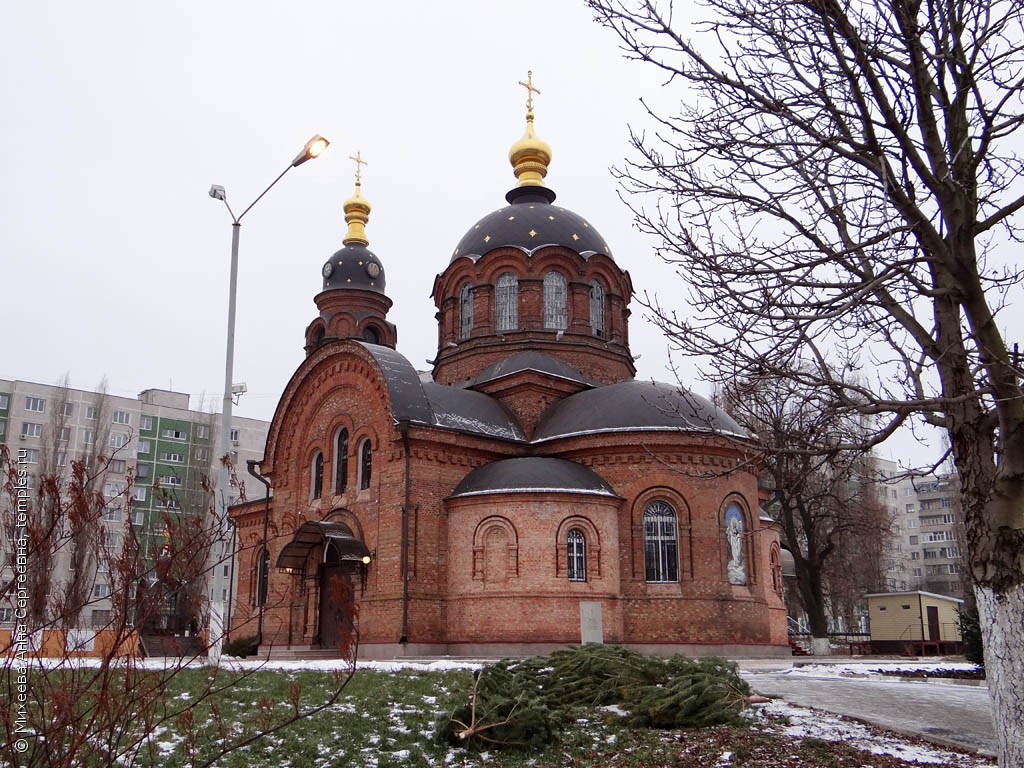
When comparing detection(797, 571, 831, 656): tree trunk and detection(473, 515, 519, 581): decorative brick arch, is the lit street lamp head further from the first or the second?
detection(797, 571, 831, 656): tree trunk

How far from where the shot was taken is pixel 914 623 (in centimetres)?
2603

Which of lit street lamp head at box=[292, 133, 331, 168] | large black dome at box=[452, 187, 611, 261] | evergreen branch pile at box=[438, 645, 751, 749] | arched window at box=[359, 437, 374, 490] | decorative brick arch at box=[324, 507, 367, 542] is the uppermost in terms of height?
large black dome at box=[452, 187, 611, 261]

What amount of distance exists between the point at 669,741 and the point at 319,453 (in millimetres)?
16016

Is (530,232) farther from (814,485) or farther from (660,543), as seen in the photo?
(814,485)

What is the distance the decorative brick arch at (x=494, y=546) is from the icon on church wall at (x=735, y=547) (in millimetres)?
4643

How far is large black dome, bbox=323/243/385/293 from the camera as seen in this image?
32406 millimetres

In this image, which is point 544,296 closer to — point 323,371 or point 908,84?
point 323,371

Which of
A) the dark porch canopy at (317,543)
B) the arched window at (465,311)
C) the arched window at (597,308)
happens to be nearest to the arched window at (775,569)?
the arched window at (597,308)

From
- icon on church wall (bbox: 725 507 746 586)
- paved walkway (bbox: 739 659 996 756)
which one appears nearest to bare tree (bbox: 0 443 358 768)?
paved walkway (bbox: 739 659 996 756)

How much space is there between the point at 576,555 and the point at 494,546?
1650 millimetres

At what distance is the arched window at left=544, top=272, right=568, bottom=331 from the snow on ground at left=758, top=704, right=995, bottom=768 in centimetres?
1552

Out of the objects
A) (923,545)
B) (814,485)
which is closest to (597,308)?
(814,485)

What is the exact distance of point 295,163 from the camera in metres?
11.8

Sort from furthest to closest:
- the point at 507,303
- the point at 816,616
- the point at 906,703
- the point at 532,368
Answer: the point at 816,616, the point at 507,303, the point at 532,368, the point at 906,703
